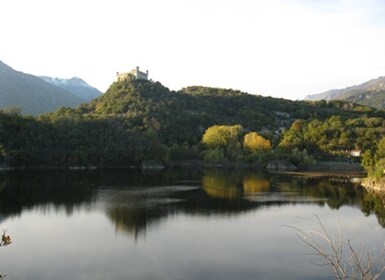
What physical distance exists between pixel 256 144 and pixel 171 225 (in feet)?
169

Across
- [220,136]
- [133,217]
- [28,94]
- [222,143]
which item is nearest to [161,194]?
[133,217]

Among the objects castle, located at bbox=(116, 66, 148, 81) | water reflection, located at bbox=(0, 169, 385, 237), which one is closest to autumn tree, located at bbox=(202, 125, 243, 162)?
water reflection, located at bbox=(0, 169, 385, 237)

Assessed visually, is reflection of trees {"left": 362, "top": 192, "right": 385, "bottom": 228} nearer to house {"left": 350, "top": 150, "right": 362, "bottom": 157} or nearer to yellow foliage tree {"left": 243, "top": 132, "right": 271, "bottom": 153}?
house {"left": 350, "top": 150, "right": 362, "bottom": 157}

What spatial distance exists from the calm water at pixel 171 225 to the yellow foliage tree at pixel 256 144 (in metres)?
26.0

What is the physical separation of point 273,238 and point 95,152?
4474 centimetres

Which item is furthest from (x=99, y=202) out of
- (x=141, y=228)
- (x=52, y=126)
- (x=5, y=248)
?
(x=52, y=126)

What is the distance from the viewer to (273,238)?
26.2 metres

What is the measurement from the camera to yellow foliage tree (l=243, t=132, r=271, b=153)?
78250 mm

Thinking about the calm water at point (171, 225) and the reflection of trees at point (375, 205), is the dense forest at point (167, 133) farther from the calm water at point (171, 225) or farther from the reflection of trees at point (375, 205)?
the reflection of trees at point (375, 205)

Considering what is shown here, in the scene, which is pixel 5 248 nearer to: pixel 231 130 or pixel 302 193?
pixel 302 193

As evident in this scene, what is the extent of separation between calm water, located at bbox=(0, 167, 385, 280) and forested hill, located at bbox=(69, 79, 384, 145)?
31.6m

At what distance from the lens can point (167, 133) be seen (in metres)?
82.1

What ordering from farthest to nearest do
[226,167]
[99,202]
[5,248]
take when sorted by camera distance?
[226,167] → [99,202] → [5,248]

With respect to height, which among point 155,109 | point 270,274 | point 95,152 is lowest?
point 270,274
